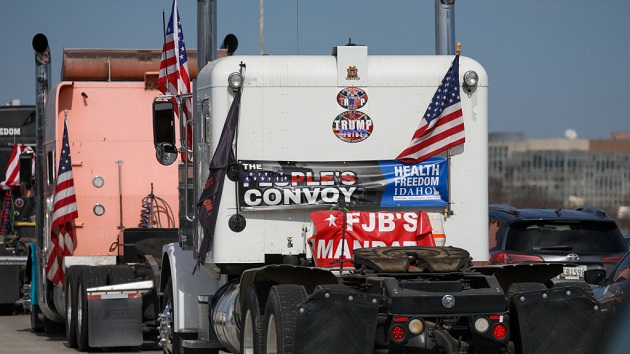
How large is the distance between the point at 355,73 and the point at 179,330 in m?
3.12

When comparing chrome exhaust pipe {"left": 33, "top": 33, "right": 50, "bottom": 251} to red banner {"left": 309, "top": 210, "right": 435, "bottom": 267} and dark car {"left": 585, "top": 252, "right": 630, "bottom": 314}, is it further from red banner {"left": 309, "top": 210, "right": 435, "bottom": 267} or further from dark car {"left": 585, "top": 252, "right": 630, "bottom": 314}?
dark car {"left": 585, "top": 252, "right": 630, "bottom": 314}

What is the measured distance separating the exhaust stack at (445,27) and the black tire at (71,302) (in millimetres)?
6173

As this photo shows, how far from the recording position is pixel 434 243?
10.8 meters

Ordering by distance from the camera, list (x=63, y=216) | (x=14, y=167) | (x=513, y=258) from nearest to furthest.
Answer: (x=513, y=258), (x=63, y=216), (x=14, y=167)

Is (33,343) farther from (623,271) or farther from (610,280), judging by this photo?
(623,271)

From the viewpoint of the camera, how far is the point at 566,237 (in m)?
16.5

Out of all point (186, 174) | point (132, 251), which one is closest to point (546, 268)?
point (186, 174)

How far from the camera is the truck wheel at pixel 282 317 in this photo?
9.05 metres

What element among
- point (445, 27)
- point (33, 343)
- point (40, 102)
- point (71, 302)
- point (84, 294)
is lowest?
point (33, 343)

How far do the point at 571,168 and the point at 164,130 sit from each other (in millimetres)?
4821

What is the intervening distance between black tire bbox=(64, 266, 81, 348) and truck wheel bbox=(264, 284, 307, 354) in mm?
7129

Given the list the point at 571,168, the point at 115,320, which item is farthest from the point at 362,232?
the point at 115,320

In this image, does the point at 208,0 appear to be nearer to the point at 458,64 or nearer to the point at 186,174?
the point at 186,174

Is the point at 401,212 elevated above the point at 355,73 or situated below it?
below
